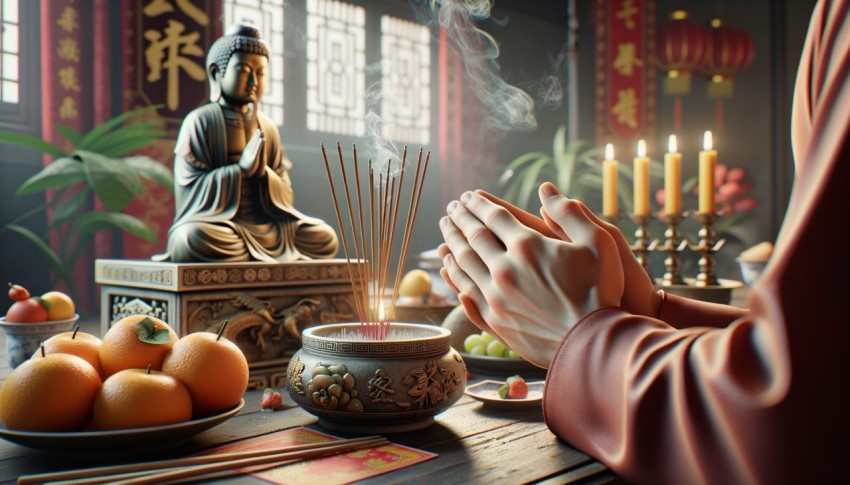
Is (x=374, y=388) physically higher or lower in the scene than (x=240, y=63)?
lower

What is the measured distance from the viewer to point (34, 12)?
3.04 metres

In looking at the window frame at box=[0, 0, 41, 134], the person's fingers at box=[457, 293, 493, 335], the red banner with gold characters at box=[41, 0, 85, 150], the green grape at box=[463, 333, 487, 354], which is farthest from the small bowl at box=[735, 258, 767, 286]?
the window frame at box=[0, 0, 41, 134]

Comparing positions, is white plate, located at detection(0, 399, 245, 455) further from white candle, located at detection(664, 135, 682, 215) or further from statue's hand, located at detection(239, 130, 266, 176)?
white candle, located at detection(664, 135, 682, 215)

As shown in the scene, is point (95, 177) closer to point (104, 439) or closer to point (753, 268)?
point (104, 439)

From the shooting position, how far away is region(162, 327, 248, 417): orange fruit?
75cm

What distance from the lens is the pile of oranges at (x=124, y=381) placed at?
2.21 feet

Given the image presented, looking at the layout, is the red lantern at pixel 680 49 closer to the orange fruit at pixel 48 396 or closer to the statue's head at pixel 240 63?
the statue's head at pixel 240 63

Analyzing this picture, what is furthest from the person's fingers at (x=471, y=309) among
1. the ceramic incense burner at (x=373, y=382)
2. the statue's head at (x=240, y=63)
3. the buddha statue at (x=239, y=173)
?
the statue's head at (x=240, y=63)

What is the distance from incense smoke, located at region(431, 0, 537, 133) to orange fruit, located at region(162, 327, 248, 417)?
4218mm

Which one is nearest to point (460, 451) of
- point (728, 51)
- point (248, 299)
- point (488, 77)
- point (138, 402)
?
point (138, 402)

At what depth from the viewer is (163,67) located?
3.24m

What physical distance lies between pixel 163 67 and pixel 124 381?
2.89m

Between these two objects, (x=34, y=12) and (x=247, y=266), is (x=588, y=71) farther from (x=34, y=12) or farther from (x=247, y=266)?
(x=247, y=266)

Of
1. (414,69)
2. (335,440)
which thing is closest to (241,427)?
(335,440)
